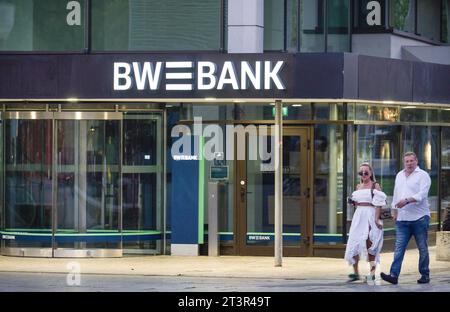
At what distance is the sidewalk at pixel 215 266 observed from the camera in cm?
2038

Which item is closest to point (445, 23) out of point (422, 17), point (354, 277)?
point (422, 17)

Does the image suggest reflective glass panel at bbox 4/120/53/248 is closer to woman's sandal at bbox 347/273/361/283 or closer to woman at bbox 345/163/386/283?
woman's sandal at bbox 347/273/361/283

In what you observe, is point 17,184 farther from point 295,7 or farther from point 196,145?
point 295,7

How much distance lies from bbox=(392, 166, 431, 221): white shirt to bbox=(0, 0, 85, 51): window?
25.7 ft

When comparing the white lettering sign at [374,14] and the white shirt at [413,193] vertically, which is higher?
the white lettering sign at [374,14]

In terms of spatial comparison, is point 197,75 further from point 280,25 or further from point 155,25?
point 280,25

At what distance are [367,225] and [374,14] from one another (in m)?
8.01

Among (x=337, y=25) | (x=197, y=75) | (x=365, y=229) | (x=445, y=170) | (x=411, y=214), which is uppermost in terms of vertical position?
(x=337, y=25)

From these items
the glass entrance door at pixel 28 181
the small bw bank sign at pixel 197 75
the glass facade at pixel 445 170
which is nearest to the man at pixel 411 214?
the small bw bank sign at pixel 197 75

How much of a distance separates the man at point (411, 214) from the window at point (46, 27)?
25.8 ft

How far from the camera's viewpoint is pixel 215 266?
21.7 m

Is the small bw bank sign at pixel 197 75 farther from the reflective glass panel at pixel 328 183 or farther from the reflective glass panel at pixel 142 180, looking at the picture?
the reflective glass panel at pixel 328 183
